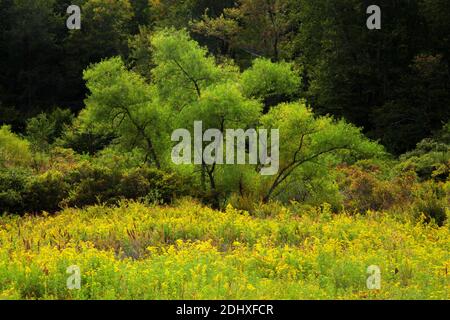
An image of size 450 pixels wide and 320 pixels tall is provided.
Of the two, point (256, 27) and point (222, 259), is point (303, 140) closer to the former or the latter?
point (222, 259)

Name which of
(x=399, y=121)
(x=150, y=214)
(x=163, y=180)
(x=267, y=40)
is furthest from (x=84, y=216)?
(x=267, y=40)

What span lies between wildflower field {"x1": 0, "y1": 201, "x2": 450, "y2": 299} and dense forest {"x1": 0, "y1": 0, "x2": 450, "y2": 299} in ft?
0.15

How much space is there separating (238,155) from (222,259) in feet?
24.2

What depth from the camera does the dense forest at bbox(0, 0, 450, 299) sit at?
8930mm

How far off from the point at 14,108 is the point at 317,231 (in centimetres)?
3247

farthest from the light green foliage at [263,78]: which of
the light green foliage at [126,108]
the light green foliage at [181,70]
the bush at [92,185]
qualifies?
the bush at [92,185]

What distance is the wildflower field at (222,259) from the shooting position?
741 centimetres

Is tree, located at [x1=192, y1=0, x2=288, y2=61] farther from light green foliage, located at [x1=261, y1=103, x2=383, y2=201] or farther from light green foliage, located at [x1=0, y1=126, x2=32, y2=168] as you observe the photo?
light green foliage, located at [x1=261, y1=103, x2=383, y2=201]

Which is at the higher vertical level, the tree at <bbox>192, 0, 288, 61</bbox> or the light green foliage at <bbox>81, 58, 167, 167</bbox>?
the tree at <bbox>192, 0, 288, 61</bbox>

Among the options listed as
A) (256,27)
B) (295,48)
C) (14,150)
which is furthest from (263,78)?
(256,27)

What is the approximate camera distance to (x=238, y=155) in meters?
16.6

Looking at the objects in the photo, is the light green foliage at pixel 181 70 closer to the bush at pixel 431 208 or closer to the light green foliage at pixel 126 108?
the light green foliage at pixel 126 108

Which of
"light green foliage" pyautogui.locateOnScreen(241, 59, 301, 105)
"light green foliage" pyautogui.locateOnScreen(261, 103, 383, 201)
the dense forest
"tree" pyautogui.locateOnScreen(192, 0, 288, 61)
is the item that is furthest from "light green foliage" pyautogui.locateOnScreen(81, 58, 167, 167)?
"tree" pyautogui.locateOnScreen(192, 0, 288, 61)

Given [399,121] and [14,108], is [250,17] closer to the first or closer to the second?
[399,121]
